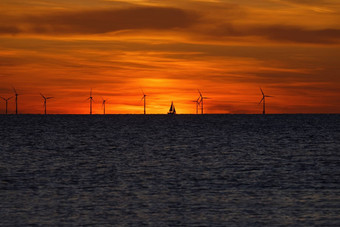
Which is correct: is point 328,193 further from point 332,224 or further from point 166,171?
point 166,171

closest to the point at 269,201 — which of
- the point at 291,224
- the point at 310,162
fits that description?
the point at 291,224

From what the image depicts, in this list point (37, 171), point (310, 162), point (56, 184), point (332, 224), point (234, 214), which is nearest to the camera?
point (332, 224)

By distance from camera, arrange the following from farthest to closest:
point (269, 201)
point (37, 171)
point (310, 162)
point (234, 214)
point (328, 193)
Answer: point (310, 162) < point (37, 171) < point (328, 193) < point (269, 201) < point (234, 214)

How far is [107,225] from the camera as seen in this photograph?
35.0 metres

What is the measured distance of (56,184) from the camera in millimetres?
53594

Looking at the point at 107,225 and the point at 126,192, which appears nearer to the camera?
A: the point at 107,225

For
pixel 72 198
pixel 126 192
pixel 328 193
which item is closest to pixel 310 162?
pixel 328 193

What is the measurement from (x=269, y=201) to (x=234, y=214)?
19.8 ft

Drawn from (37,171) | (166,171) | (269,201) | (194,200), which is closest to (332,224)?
(269,201)

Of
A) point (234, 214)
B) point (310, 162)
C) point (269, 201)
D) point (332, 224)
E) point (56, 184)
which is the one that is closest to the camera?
point (332, 224)

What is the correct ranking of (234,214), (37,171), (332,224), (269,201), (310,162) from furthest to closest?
(310,162)
(37,171)
(269,201)
(234,214)
(332,224)

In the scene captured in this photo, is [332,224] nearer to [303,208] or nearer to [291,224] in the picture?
[291,224]

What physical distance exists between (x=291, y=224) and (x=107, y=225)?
33.7 ft

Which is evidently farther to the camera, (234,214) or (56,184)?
(56,184)
